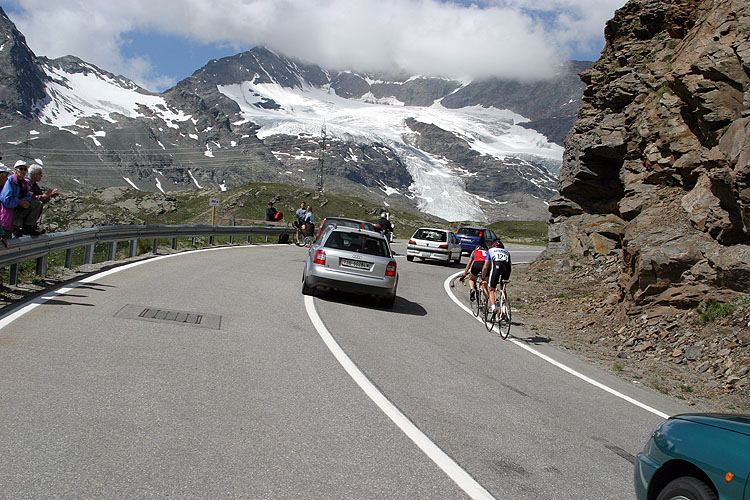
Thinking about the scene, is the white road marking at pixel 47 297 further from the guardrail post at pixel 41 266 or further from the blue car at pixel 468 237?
the blue car at pixel 468 237

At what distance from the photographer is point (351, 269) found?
42.7ft

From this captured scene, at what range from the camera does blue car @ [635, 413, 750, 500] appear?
121 inches

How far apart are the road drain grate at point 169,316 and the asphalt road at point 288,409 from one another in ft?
0.23

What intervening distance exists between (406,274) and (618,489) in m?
17.6

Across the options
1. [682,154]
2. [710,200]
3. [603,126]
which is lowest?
[710,200]

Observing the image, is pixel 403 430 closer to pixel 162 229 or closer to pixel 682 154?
pixel 682 154

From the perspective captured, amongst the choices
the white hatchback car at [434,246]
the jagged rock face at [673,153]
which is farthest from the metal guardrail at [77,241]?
the jagged rock face at [673,153]

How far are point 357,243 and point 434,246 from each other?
1425 cm

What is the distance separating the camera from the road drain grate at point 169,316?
9.02 meters

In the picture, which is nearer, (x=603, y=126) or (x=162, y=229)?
(x=162, y=229)

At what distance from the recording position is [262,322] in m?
9.74

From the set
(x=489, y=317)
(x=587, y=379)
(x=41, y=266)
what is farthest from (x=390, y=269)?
(x=41, y=266)

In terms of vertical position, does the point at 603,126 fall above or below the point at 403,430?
above

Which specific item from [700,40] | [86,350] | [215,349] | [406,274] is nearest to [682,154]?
[700,40]
